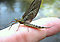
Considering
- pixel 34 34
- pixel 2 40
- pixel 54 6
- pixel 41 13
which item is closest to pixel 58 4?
pixel 54 6

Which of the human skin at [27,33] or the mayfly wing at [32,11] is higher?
→ the mayfly wing at [32,11]

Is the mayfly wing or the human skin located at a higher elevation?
the mayfly wing

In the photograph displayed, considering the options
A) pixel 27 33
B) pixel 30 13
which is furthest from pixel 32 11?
pixel 27 33

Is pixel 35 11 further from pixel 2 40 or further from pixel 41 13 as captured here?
pixel 41 13

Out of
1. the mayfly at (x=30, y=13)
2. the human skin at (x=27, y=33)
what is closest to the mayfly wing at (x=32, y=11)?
the mayfly at (x=30, y=13)

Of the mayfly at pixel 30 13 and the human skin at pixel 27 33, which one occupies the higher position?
the mayfly at pixel 30 13

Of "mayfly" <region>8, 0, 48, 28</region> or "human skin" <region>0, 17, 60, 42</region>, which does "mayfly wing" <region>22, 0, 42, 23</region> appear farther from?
"human skin" <region>0, 17, 60, 42</region>

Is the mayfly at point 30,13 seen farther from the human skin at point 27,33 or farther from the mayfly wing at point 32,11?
the human skin at point 27,33

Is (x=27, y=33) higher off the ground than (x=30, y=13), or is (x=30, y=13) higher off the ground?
(x=30, y=13)

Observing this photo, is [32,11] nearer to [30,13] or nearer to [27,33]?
[30,13]

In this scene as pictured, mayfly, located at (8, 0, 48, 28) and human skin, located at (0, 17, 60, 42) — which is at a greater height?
mayfly, located at (8, 0, 48, 28)

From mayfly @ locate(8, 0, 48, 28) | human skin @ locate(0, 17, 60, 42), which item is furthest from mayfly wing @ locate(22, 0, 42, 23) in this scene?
human skin @ locate(0, 17, 60, 42)
